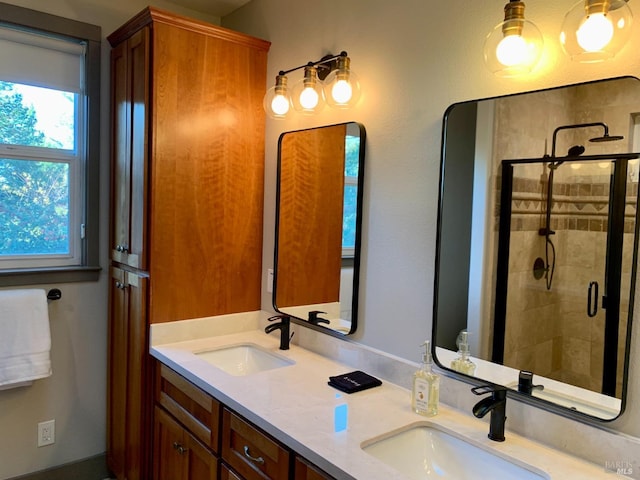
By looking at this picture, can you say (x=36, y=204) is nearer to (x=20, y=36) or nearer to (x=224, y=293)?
(x=20, y=36)

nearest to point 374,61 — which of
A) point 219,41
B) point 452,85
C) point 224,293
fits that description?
point 452,85

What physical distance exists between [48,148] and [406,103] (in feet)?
5.78

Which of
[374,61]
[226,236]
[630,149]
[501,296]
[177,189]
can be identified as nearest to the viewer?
[630,149]

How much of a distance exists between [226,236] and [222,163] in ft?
1.12

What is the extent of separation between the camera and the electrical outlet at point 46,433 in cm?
242

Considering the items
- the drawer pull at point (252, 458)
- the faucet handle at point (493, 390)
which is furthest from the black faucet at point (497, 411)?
the drawer pull at point (252, 458)

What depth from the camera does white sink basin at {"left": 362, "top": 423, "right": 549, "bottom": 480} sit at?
1.31 m

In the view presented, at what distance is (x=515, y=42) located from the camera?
4.26 feet

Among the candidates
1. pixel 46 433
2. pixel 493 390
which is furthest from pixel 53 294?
pixel 493 390

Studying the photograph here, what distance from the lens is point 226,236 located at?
7.68 ft

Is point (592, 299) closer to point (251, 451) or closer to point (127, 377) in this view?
point (251, 451)

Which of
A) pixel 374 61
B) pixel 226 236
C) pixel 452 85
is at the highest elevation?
pixel 374 61

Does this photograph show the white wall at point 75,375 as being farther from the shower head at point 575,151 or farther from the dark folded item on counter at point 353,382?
the shower head at point 575,151

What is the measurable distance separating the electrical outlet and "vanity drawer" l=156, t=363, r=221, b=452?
72 centimetres
